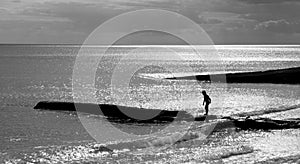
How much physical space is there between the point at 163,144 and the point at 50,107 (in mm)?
25396

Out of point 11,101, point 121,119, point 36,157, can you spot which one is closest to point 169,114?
point 121,119

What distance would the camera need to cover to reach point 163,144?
24875mm

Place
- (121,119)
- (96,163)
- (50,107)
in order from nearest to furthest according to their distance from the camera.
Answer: (96,163) < (121,119) < (50,107)

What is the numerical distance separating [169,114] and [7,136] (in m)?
13.7

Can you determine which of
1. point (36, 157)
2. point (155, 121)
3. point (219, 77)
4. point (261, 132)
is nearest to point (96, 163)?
point (36, 157)

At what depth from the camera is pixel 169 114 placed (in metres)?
37.9

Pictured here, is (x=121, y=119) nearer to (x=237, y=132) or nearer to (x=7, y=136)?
(x=7, y=136)

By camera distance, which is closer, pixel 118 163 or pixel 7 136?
pixel 118 163

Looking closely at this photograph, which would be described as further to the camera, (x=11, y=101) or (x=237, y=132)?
(x=11, y=101)

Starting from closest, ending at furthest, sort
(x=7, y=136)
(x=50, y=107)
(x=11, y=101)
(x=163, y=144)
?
(x=163, y=144)
(x=7, y=136)
(x=50, y=107)
(x=11, y=101)

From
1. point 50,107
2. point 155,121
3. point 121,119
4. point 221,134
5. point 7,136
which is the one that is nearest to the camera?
point 221,134

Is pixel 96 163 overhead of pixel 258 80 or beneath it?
overhead

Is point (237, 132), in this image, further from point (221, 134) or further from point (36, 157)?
point (36, 157)

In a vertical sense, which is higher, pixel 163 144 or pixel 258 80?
pixel 163 144
